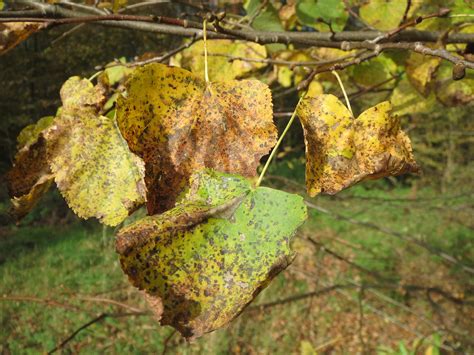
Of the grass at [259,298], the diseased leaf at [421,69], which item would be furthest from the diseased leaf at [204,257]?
the grass at [259,298]

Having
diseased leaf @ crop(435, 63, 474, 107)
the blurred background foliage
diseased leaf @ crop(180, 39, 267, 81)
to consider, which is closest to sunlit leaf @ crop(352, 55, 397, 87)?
the blurred background foliage

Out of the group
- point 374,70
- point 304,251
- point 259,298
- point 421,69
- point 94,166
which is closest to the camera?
point 94,166

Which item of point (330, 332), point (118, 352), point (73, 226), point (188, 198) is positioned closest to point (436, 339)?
point (330, 332)

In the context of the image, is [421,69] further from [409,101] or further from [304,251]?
[304,251]

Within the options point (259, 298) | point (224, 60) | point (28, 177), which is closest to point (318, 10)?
point (224, 60)

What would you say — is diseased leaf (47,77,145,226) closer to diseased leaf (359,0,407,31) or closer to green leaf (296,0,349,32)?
green leaf (296,0,349,32)

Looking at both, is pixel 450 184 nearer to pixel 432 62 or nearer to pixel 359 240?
pixel 359 240
